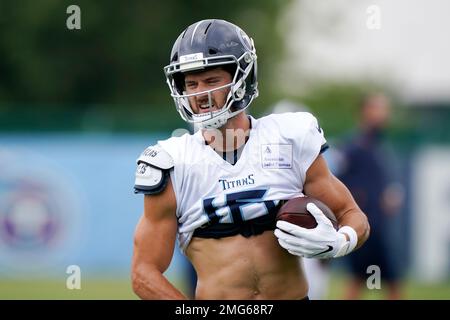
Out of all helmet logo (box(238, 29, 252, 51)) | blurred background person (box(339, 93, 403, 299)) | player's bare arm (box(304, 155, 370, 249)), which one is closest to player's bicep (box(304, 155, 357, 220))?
player's bare arm (box(304, 155, 370, 249))

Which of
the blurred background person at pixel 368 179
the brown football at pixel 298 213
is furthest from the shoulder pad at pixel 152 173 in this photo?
the blurred background person at pixel 368 179

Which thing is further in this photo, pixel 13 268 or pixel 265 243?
pixel 13 268

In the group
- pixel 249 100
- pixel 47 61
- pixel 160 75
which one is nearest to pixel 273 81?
pixel 160 75

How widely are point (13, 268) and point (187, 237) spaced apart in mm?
8341

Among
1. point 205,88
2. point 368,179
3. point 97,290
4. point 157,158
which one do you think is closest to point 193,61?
point 205,88

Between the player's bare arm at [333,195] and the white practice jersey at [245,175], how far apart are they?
54 millimetres

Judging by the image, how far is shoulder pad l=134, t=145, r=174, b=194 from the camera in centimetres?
454

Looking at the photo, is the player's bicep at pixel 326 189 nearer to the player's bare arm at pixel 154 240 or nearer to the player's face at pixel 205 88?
the player's face at pixel 205 88

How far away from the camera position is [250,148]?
15.8 feet

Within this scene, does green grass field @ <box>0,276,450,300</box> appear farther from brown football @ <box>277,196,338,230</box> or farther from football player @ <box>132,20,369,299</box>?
brown football @ <box>277,196,338,230</box>

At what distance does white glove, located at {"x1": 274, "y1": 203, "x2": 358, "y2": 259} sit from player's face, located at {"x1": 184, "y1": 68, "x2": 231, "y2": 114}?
690 mm

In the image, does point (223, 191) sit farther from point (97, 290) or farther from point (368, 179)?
point (97, 290)

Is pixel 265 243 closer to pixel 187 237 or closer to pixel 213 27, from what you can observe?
pixel 187 237

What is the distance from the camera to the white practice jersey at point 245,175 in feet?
15.3
